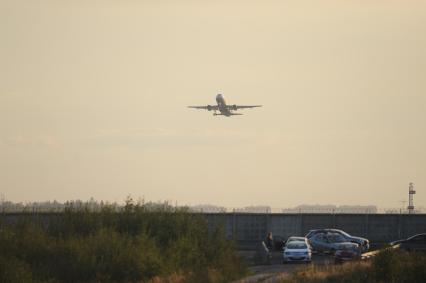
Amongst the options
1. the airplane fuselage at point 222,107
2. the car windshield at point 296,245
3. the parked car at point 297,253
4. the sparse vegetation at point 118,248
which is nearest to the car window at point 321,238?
the car windshield at point 296,245

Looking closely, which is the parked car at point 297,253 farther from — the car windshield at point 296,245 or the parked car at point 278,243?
the parked car at point 278,243

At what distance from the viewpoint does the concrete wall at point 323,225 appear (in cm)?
9525

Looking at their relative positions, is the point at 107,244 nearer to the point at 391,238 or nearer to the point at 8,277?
the point at 8,277

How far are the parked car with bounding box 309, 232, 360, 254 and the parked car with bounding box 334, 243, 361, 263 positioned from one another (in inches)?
244

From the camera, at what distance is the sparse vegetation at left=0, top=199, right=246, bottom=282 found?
2253 inches

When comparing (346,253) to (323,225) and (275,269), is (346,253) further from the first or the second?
(323,225)

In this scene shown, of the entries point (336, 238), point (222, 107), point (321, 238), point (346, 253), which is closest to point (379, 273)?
point (346, 253)

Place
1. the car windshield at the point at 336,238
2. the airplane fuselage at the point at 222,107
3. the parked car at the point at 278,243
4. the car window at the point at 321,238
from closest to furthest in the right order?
the car windshield at the point at 336,238, the car window at the point at 321,238, the parked car at the point at 278,243, the airplane fuselage at the point at 222,107

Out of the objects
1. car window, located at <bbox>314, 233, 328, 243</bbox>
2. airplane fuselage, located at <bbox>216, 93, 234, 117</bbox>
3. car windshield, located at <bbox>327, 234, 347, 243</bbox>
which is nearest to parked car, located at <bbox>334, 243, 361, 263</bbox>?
car windshield, located at <bbox>327, 234, 347, 243</bbox>

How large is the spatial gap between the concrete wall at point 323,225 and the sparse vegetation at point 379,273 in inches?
1623

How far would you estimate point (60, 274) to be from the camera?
57500mm

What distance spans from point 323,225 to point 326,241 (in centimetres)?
1486

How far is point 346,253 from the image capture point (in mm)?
69812

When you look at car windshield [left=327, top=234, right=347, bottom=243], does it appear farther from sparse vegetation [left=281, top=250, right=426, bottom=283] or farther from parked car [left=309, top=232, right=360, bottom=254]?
sparse vegetation [left=281, top=250, right=426, bottom=283]
